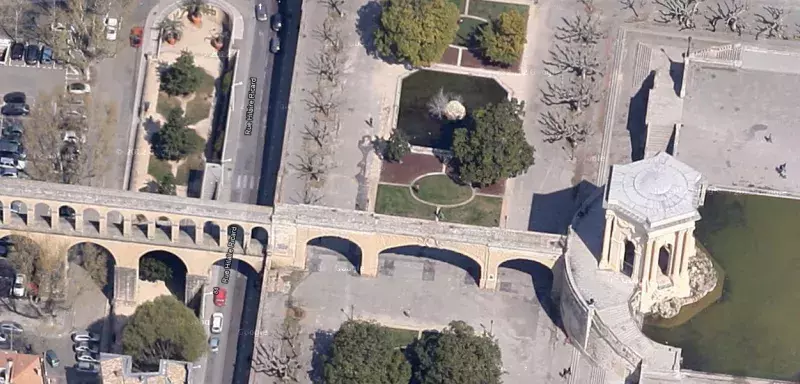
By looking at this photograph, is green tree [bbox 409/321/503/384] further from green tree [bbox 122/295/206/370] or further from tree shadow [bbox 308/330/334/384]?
green tree [bbox 122/295/206/370]

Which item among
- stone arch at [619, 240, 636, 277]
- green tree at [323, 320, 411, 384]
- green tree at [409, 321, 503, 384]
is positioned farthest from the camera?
stone arch at [619, 240, 636, 277]

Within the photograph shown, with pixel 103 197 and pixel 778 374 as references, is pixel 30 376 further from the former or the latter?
pixel 778 374

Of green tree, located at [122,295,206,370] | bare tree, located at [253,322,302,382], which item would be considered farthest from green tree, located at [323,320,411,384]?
green tree, located at [122,295,206,370]

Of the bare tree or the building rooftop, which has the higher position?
the building rooftop

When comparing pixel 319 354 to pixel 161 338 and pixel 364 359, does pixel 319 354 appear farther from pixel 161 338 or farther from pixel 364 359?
pixel 161 338

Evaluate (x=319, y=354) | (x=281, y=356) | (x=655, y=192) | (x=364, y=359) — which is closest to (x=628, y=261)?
(x=655, y=192)
